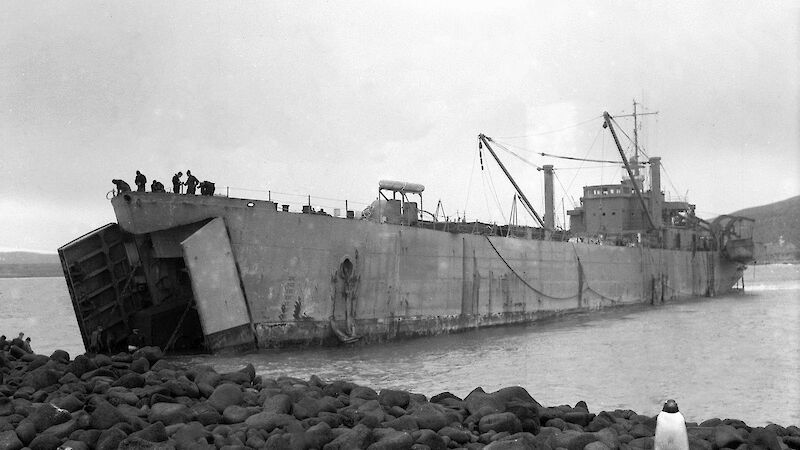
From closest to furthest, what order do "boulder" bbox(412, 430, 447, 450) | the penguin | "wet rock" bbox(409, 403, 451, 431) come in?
the penguin → "boulder" bbox(412, 430, 447, 450) → "wet rock" bbox(409, 403, 451, 431)

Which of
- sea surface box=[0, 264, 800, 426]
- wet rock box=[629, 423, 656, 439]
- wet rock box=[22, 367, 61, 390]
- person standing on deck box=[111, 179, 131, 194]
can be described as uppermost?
person standing on deck box=[111, 179, 131, 194]

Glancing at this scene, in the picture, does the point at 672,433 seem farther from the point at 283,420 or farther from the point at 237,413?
the point at 237,413

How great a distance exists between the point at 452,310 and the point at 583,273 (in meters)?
11.6

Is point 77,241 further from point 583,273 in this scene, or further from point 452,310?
point 583,273

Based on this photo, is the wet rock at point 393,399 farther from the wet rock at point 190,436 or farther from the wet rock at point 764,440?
the wet rock at point 764,440

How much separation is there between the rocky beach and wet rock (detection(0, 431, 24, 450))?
0.01 metres

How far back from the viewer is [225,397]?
7.66 m

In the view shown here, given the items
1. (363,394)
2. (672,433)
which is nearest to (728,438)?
(672,433)

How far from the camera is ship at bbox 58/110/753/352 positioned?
51.2ft

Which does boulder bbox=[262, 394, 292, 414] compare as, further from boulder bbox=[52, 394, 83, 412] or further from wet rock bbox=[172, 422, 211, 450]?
boulder bbox=[52, 394, 83, 412]

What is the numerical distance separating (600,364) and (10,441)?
41.4 feet

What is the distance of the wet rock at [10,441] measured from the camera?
5.84 m

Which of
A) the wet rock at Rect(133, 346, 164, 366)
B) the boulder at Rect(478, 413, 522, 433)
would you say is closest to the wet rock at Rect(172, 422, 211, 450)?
the boulder at Rect(478, 413, 522, 433)

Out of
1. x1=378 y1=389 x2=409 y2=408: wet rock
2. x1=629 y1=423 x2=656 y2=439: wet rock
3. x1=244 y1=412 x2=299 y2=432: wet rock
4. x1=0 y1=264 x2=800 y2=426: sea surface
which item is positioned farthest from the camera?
x1=0 y1=264 x2=800 y2=426: sea surface
